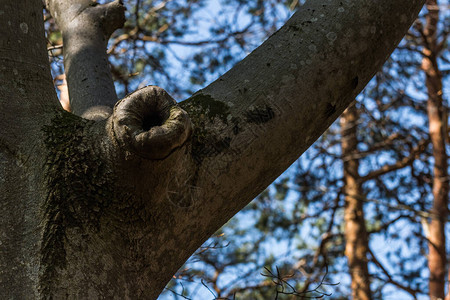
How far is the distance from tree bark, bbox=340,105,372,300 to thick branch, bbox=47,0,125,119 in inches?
158

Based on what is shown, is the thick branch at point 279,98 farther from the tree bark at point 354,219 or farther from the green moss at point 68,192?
the tree bark at point 354,219

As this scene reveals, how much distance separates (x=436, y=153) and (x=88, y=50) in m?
5.13

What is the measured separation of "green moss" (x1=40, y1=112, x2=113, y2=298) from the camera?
1.17 metres

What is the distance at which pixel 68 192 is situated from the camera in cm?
124

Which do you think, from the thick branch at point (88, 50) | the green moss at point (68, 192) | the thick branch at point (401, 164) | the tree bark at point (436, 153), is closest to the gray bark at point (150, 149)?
the green moss at point (68, 192)

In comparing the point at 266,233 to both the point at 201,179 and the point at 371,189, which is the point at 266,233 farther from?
the point at 201,179

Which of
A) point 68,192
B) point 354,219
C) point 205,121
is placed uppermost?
point 354,219

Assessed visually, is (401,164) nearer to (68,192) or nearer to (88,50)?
(88,50)

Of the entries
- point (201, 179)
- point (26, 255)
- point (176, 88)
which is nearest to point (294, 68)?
point (201, 179)

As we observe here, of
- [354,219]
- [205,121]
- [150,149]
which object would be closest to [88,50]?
[205,121]

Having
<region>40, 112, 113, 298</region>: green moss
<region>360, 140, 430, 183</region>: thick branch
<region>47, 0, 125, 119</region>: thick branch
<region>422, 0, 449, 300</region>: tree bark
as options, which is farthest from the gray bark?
<region>360, 140, 430, 183</region>: thick branch

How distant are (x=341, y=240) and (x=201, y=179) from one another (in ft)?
21.5

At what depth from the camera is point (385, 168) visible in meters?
6.57

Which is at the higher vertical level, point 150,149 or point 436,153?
point 436,153
